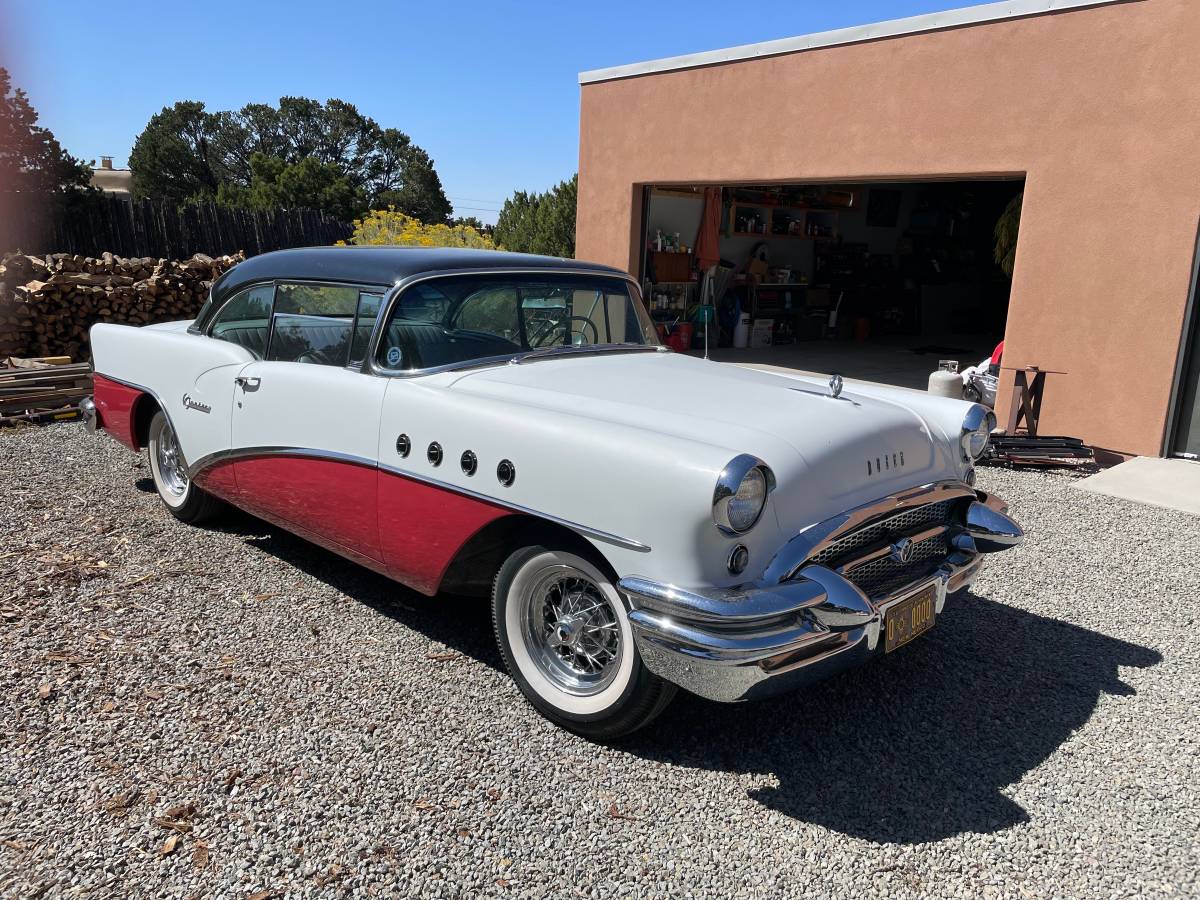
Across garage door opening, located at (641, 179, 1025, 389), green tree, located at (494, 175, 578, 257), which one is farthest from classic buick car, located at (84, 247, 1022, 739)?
green tree, located at (494, 175, 578, 257)

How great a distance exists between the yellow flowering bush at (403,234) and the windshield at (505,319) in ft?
33.1

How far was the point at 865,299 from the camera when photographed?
15.0 meters

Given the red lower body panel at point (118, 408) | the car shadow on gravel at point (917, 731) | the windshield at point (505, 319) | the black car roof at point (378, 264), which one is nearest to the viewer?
the car shadow on gravel at point (917, 731)

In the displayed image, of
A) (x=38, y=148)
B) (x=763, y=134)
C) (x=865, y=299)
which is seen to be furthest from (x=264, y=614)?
(x=38, y=148)

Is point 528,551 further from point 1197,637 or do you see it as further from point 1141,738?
point 1197,637

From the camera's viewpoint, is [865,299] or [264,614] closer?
[264,614]

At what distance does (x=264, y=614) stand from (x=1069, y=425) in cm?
632

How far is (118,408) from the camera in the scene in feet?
16.7

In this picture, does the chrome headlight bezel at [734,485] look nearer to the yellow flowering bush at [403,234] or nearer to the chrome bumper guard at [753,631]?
the chrome bumper guard at [753,631]

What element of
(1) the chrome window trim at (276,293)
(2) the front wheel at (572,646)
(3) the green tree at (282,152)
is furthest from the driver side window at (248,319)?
→ (3) the green tree at (282,152)

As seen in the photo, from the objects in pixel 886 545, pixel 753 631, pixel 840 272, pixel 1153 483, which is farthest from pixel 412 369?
pixel 840 272

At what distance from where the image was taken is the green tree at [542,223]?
57.3 feet

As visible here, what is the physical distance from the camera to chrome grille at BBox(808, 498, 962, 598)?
8.96 ft

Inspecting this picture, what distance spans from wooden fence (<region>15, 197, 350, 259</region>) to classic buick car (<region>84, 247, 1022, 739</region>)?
31.3ft
